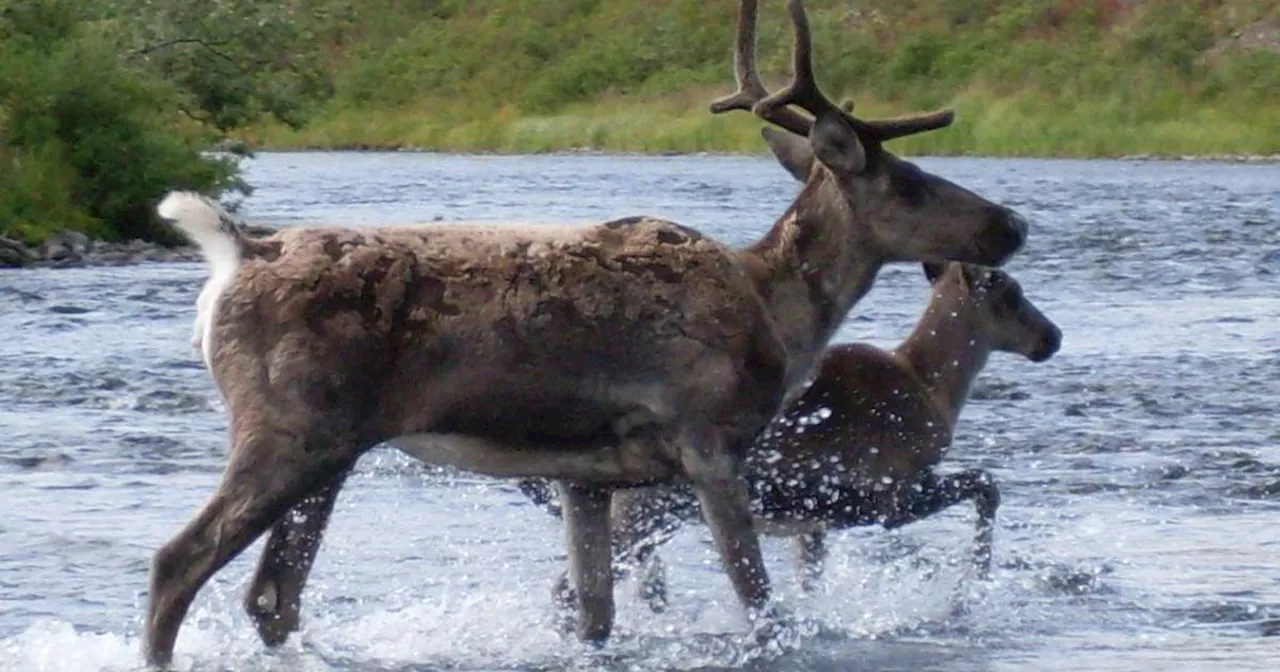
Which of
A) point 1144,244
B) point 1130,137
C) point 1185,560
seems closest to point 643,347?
point 1185,560

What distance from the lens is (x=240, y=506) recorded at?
27.6 feet

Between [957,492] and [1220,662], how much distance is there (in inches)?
79.7

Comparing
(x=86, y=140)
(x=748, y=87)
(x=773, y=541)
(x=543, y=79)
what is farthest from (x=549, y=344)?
(x=543, y=79)

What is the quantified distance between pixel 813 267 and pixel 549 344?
3.77 ft

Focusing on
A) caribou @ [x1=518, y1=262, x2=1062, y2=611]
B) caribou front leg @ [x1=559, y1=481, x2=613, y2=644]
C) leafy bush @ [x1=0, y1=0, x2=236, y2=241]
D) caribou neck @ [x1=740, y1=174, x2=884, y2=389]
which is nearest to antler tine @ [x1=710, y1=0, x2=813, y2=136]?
caribou neck @ [x1=740, y1=174, x2=884, y2=389]

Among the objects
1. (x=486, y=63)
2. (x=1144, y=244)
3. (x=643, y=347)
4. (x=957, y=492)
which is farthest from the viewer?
(x=486, y=63)

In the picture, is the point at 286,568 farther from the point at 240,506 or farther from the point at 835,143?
the point at 835,143

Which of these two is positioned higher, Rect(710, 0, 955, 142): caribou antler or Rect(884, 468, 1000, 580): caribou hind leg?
Rect(710, 0, 955, 142): caribou antler

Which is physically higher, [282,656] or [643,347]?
[643,347]

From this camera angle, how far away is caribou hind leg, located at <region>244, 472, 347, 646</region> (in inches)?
354

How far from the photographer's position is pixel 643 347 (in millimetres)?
8805

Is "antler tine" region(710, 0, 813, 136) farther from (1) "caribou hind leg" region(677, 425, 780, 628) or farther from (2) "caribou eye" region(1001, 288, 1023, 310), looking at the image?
(2) "caribou eye" region(1001, 288, 1023, 310)

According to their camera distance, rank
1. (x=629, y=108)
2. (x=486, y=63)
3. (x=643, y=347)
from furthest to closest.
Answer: (x=486, y=63)
(x=629, y=108)
(x=643, y=347)

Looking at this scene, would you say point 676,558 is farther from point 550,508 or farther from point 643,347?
point 643,347
